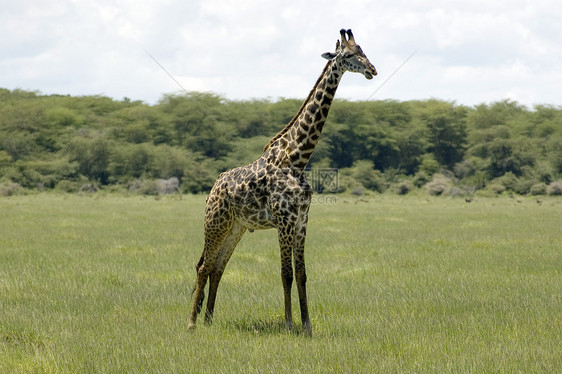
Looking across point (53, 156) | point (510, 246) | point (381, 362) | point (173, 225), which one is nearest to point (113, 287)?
point (381, 362)

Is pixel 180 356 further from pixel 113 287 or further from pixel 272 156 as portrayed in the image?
pixel 113 287

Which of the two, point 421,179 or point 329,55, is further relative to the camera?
point 421,179

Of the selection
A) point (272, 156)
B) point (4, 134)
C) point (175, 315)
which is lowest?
point (175, 315)

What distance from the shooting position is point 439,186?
70.9m

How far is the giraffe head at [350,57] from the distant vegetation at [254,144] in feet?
186

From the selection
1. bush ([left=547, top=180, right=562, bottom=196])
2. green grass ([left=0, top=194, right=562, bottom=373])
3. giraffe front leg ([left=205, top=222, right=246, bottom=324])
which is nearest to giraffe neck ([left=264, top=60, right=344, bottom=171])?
giraffe front leg ([left=205, top=222, right=246, bottom=324])

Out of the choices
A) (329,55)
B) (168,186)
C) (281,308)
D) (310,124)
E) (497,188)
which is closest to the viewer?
(329,55)

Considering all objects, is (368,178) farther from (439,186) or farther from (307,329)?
(307,329)

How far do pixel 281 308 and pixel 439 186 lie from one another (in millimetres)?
64212

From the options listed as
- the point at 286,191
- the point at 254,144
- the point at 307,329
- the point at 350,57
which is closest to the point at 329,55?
the point at 350,57

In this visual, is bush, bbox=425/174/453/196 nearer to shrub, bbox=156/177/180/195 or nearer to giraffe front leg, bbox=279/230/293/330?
shrub, bbox=156/177/180/195

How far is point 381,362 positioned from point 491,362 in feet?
3.97

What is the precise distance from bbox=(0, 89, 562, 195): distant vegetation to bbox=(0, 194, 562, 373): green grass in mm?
48847

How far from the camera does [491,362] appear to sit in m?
6.60
